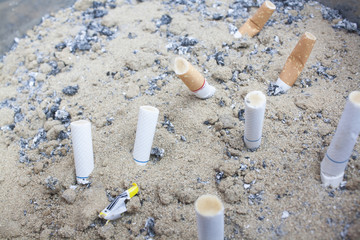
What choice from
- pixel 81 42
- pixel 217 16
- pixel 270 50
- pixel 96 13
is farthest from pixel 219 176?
pixel 96 13

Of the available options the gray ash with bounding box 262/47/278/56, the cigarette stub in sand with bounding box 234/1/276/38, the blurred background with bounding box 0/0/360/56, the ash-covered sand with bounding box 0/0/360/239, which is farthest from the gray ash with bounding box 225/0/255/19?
the blurred background with bounding box 0/0/360/56

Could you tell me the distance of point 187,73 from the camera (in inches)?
63.8

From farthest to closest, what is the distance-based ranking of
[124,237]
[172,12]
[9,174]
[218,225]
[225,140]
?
1. [172,12]
2. [9,174]
3. [225,140]
4. [124,237]
5. [218,225]

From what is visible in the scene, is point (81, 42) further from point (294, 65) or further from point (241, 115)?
point (294, 65)

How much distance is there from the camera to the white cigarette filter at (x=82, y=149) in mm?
1518

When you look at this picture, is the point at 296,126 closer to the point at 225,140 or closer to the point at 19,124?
the point at 225,140

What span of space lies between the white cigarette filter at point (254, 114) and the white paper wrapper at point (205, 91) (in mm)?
387

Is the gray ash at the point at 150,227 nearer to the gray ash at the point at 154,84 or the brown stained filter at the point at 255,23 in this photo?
the gray ash at the point at 154,84

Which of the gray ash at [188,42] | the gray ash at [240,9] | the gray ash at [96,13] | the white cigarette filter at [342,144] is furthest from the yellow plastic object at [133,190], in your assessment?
the gray ash at [96,13]

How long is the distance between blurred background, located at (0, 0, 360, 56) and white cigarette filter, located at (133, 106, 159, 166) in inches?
71.7

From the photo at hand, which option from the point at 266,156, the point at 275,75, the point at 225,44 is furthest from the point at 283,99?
the point at 225,44

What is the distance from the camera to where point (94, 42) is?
2471 mm

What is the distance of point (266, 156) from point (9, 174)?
A: 1415mm

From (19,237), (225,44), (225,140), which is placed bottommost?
(19,237)
